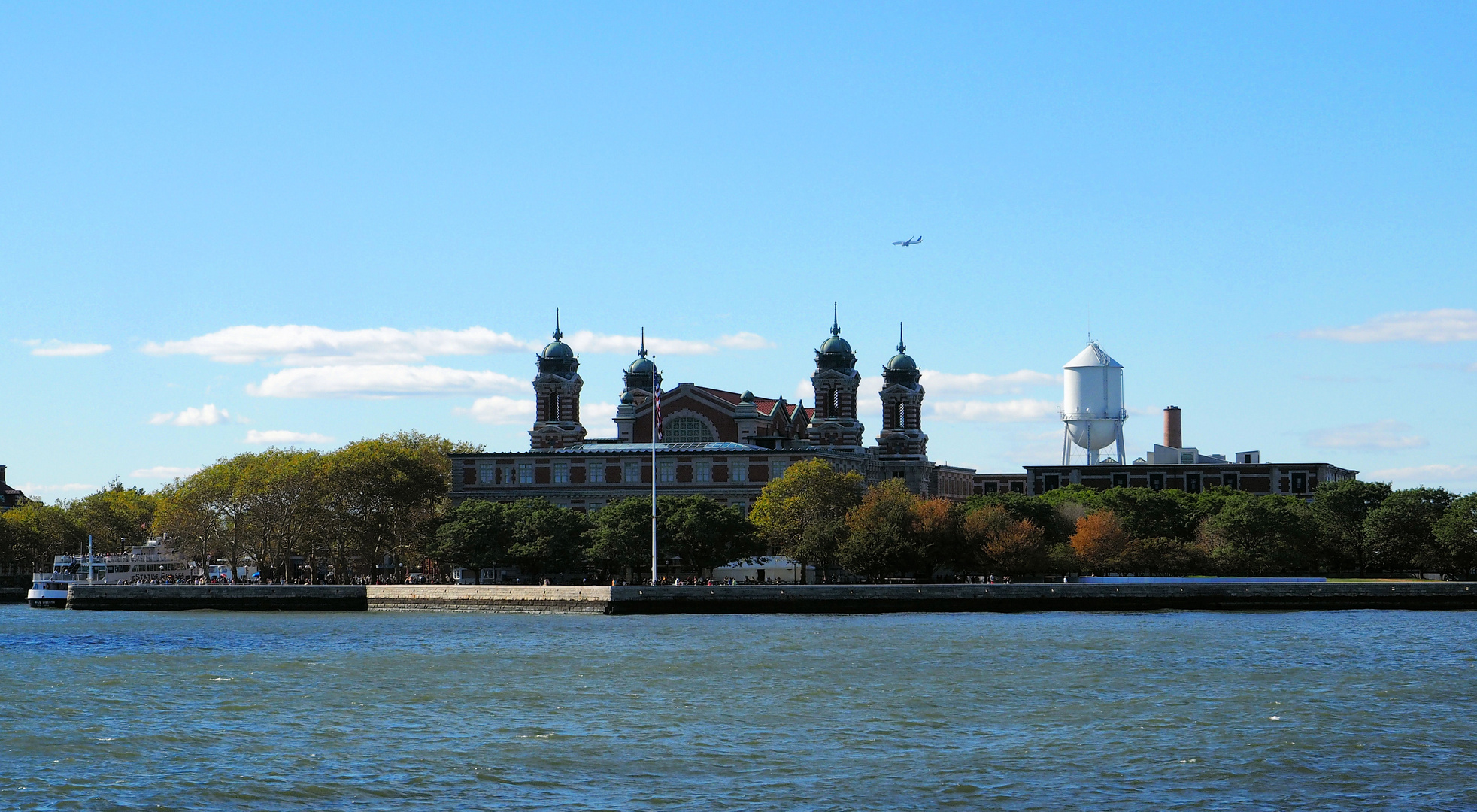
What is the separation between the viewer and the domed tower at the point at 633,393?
17838 centimetres

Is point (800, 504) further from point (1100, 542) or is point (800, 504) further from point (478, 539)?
point (478, 539)

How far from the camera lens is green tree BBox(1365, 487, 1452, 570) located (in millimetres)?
129625

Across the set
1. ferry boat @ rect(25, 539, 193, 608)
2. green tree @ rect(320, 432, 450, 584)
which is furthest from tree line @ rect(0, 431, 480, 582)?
ferry boat @ rect(25, 539, 193, 608)

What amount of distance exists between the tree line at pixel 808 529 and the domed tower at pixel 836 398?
1182 inches

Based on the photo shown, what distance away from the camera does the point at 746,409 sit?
6747 inches

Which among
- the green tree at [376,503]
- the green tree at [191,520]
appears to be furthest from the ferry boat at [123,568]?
the green tree at [376,503]

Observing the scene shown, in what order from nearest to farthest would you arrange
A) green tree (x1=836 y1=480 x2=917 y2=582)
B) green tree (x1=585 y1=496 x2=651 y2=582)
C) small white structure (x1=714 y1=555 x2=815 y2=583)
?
1. green tree (x1=836 y1=480 x2=917 y2=582)
2. small white structure (x1=714 y1=555 x2=815 y2=583)
3. green tree (x1=585 y1=496 x2=651 y2=582)

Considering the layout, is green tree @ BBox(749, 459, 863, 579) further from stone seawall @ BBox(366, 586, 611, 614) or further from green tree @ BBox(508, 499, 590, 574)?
stone seawall @ BBox(366, 586, 611, 614)

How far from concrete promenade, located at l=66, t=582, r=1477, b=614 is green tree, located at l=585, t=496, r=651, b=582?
617 inches

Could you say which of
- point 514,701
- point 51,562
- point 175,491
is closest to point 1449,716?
point 514,701

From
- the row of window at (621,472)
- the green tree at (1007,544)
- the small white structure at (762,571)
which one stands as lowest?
the small white structure at (762,571)

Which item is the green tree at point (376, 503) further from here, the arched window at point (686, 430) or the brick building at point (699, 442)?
the arched window at point (686, 430)

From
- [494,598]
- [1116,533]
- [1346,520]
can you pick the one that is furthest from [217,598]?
[1346,520]

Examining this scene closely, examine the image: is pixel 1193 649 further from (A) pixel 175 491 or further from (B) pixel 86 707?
(A) pixel 175 491
